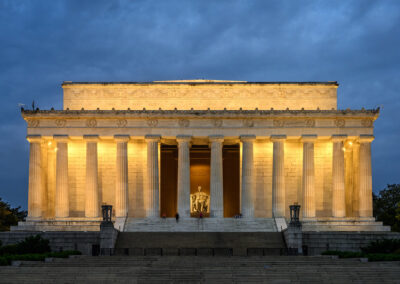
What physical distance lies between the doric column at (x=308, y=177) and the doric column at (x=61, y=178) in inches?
976

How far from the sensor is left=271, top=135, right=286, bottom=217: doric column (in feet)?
224

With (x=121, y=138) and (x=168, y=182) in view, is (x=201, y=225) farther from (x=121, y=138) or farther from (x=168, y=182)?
(x=168, y=182)

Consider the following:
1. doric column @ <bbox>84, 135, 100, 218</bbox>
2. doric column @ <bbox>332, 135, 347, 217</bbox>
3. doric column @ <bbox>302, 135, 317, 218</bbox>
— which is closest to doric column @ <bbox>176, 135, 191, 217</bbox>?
doric column @ <bbox>84, 135, 100, 218</bbox>

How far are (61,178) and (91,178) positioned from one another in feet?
10.2

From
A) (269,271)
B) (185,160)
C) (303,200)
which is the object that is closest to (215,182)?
(185,160)

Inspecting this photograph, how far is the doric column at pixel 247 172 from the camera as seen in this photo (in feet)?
223

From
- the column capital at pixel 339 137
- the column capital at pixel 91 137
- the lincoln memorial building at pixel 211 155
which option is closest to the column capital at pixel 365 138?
the lincoln memorial building at pixel 211 155

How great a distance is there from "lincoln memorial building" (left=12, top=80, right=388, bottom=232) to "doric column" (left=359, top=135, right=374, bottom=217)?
0.34ft

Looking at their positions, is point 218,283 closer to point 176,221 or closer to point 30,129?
point 176,221

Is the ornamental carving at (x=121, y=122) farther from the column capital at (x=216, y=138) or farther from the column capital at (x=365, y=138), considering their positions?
the column capital at (x=365, y=138)

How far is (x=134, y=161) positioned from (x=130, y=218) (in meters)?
6.87

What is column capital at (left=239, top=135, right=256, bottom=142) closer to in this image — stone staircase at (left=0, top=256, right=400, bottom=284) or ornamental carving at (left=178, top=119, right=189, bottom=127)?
ornamental carving at (left=178, top=119, right=189, bottom=127)

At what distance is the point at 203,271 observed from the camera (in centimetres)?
4144

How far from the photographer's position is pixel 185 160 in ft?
225
